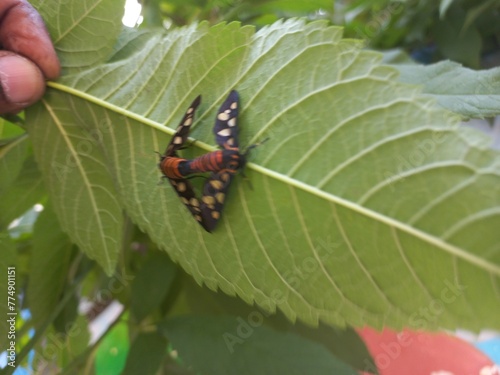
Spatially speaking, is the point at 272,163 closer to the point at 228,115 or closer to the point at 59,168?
the point at 228,115

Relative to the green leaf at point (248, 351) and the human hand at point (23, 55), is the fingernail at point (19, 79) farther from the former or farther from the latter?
the green leaf at point (248, 351)

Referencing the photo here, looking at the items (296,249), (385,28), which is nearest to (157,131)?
(296,249)

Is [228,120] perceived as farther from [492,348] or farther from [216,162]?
[492,348]

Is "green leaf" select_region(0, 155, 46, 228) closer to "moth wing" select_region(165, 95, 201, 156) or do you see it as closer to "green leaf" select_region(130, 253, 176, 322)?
"green leaf" select_region(130, 253, 176, 322)

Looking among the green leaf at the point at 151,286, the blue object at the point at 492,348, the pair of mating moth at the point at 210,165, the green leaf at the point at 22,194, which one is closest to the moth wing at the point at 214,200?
the pair of mating moth at the point at 210,165

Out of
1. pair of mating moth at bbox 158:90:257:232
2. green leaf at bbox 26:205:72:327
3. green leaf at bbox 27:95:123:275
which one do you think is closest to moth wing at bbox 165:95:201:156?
pair of mating moth at bbox 158:90:257:232

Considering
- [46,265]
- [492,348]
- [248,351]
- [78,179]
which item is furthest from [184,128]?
[492,348]
